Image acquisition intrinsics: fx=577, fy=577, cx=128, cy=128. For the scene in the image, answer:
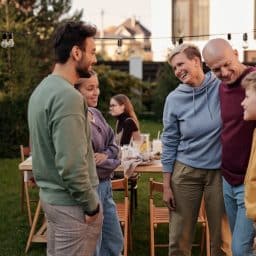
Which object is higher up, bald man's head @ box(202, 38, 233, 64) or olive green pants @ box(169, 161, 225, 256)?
bald man's head @ box(202, 38, 233, 64)

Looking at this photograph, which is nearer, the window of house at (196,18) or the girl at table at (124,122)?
the girl at table at (124,122)

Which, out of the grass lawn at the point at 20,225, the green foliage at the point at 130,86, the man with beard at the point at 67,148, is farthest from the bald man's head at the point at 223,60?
the green foliage at the point at 130,86

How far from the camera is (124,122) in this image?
6.91 meters

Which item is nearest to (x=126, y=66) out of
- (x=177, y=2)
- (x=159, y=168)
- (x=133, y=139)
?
(x=177, y=2)

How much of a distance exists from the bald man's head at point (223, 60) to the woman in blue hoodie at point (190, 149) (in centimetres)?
29

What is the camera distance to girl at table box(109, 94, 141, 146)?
6.80 metres

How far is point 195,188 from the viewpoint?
397 centimetres

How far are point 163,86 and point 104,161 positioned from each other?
1365 centimetres

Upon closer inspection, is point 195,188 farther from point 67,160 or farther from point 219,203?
point 67,160

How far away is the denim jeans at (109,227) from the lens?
4.08 metres

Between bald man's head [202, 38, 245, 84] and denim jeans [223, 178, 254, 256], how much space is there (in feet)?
2.22

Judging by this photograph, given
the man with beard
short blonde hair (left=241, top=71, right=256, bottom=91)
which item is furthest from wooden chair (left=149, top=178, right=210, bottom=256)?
the man with beard

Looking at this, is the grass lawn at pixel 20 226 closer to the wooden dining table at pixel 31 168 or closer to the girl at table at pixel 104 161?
the wooden dining table at pixel 31 168

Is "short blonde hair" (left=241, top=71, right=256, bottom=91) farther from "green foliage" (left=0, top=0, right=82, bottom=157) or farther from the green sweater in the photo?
"green foliage" (left=0, top=0, right=82, bottom=157)
